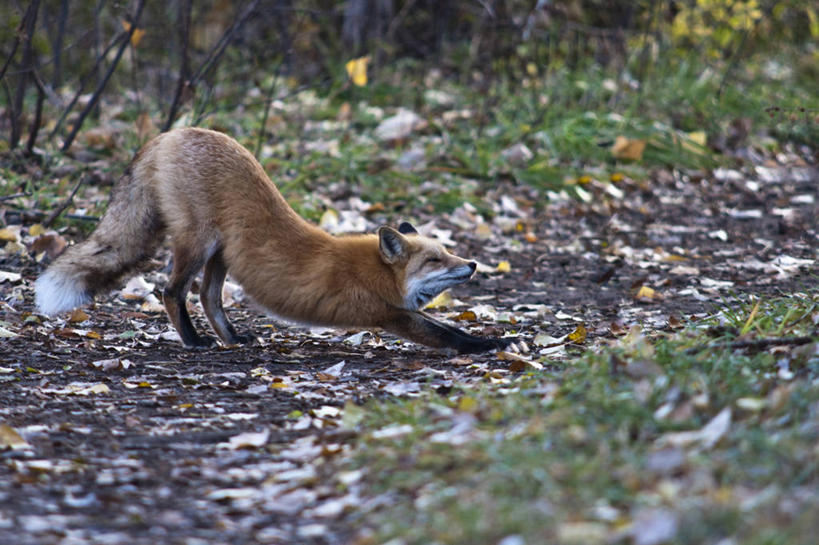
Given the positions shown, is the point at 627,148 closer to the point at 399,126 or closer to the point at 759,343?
the point at 399,126

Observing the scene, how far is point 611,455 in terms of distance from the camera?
104 inches

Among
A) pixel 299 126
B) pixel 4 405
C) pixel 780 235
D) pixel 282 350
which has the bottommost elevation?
pixel 780 235

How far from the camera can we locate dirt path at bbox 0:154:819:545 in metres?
2.81

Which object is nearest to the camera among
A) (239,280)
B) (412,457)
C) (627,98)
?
(412,457)

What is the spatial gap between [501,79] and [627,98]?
1776 millimetres

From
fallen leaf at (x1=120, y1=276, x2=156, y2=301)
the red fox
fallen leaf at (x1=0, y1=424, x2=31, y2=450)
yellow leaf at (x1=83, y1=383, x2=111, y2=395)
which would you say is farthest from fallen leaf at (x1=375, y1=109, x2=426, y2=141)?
fallen leaf at (x1=0, y1=424, x2=31, y2=450)

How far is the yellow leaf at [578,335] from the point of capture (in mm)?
4902

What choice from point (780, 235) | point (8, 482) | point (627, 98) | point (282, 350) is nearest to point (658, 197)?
point (780, 235)

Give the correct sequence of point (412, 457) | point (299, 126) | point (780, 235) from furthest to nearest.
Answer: point (299, 126) → point (780, 235) → point (412, 457)

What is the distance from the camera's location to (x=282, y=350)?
5145 mm

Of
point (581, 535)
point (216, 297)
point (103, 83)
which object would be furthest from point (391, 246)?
point (103, 83)

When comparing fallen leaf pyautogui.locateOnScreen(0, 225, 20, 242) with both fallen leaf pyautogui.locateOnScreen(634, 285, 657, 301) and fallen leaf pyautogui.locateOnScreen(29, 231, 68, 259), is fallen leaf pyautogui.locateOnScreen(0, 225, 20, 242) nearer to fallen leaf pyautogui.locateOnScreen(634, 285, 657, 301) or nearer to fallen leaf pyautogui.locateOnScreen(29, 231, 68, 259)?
fallen leaf pyautogui.locateOnScreen(29, 231, 68, 259)

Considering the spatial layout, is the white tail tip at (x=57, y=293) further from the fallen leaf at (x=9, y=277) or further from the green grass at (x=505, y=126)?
the green grass at (x=505, y=126)

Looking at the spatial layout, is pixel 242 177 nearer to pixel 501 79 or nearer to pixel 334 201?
pixel 334 201
